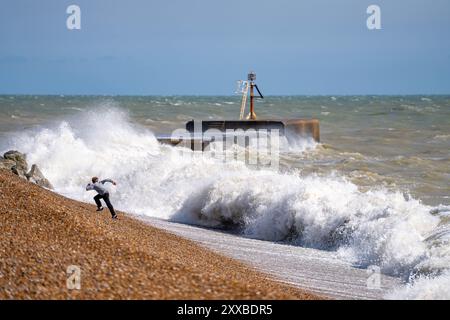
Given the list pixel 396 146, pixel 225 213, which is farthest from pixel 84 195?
pixel 396 146

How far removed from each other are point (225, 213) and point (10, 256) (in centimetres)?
775

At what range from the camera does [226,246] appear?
466 inches

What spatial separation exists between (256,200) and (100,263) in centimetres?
762

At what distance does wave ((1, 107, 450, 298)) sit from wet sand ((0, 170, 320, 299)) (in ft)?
7.42

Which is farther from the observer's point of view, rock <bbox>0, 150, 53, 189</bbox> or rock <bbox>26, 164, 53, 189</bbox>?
rock <bbox>26, 164, 53, 189</bbox>

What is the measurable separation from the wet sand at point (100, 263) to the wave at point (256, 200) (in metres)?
2.26

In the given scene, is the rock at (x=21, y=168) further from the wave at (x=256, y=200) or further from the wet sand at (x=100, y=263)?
the wet sand at (x=100, y=263)

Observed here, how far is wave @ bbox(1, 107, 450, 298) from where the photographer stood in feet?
35.7

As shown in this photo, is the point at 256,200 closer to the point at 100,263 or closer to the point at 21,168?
the point at 21,168

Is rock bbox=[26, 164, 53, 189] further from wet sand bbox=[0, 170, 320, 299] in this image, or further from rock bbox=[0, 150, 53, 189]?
wet sand bbox=[0, 170, 320, 299]

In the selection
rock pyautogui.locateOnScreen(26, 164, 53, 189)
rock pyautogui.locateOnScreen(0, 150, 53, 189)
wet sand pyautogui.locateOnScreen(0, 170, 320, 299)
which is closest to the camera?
wet sand pyautogui.locateOnScreen(0, 170, 320, 299)

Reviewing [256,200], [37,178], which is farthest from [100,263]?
[37,178]

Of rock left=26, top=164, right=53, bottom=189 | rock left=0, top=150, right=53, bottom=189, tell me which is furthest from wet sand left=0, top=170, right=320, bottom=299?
rock left=26, top=164, right=53, bottom=189

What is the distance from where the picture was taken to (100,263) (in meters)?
7.24
